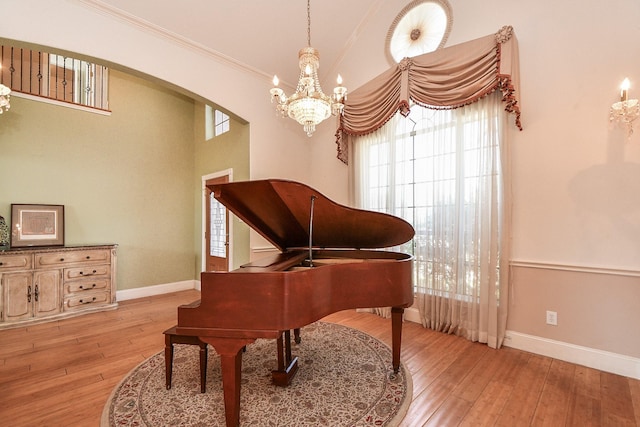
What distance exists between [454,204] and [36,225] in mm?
5201

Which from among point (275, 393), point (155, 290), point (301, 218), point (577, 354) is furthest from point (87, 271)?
point (577, 354)

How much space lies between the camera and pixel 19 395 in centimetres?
188

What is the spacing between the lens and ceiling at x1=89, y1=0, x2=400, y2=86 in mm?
2840

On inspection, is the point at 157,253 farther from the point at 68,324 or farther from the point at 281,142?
the point at 281,142

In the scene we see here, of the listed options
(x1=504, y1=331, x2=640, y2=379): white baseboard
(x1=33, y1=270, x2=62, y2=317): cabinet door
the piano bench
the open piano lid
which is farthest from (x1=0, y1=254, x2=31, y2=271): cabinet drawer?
(x1=504, y1=331, x2=640, y2=379): white baseboard

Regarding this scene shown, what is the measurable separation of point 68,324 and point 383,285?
12.5 ft

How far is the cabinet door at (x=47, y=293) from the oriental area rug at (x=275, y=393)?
2.11m

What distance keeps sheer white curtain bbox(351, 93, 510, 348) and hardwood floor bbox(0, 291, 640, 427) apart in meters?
0.35

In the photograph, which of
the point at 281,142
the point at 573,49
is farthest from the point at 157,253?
the point at 573,49

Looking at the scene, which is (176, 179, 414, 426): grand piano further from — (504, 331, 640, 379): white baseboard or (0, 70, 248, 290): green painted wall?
(0, 70, 248, 290): green painted wall

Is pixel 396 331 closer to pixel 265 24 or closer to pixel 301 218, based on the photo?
pixel 301 218

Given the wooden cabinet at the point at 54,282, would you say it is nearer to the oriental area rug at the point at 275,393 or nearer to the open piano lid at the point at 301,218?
the oriental area rug at the point at 275,393

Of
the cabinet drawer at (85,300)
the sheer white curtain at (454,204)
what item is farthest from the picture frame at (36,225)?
the sheer white curtain at (454,204)

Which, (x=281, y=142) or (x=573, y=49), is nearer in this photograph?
(x=573, y=49)
